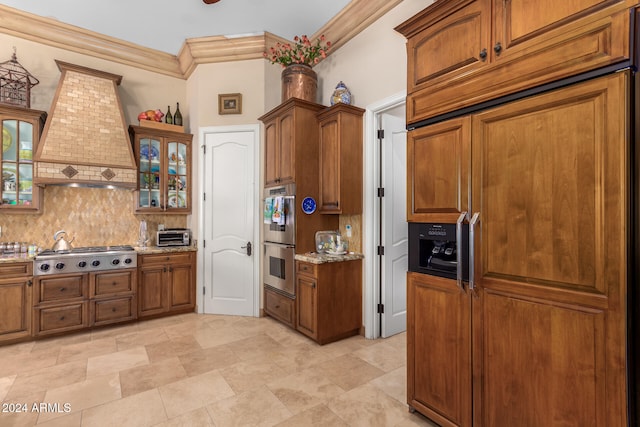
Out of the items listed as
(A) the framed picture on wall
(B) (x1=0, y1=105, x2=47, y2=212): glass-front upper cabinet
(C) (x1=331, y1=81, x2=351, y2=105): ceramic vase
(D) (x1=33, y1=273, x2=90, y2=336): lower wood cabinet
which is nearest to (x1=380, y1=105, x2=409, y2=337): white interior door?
(C) (x1=331, y1=81, x2=351, y2=105): ceramic vase

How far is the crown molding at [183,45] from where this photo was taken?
11.4 ft

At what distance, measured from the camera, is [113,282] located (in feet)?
12.2

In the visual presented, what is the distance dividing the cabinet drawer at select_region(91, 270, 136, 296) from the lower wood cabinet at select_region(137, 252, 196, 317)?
11 centimetres

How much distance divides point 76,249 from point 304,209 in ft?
9.55

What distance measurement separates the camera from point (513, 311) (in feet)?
5.00

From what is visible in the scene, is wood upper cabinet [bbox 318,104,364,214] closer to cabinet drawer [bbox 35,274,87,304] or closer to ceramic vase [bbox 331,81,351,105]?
ceramic vase [bbox 331,81,351,105]

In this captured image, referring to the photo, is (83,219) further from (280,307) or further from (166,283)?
(280,307)

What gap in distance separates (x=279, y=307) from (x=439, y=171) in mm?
2667

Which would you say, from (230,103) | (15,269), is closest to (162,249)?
(15,269)

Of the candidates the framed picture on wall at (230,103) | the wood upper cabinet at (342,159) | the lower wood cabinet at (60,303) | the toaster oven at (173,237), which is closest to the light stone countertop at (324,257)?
the wood upper cabinet at (342,159)

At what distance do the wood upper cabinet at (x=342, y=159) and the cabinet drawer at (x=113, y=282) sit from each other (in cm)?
254

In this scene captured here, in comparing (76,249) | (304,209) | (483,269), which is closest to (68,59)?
(76,249)

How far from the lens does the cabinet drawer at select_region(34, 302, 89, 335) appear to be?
131 inches

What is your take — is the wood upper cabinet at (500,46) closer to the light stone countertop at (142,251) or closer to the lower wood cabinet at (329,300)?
the lower wood cabinet at (329,300)
